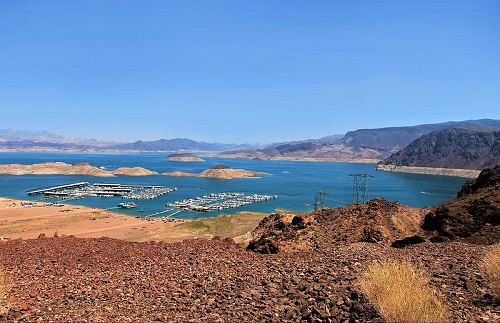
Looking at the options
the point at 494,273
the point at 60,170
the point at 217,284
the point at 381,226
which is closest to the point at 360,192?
the point at 381,226

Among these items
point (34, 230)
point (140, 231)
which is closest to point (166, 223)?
point (140, 231)

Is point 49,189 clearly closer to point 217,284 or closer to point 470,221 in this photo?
point 217,284

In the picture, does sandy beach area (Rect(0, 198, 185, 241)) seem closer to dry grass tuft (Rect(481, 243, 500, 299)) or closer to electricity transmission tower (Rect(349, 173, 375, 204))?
electricity transmission tower (Rect(349, 173, 375, 204))

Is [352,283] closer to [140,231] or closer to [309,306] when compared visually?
[309,306]

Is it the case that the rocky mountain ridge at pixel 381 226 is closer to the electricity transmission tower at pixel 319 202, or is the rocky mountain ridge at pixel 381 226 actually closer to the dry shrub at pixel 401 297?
the dry shrub at pixel 401 297

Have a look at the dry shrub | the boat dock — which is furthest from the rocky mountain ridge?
the boat dock
